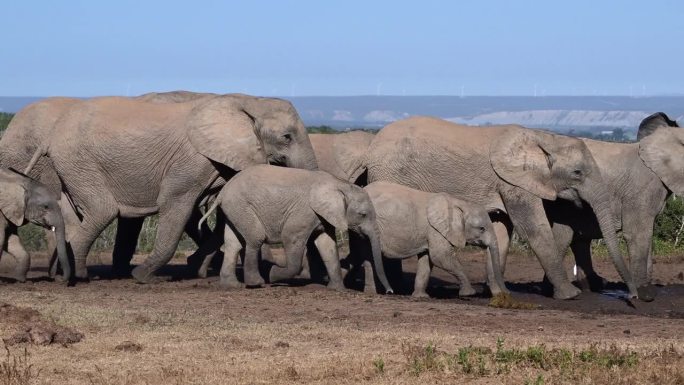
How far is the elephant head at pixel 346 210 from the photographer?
18.8m

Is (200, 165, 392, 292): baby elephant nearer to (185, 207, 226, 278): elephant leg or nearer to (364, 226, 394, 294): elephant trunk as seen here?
(364, 226, 394, 294): elephant trunk

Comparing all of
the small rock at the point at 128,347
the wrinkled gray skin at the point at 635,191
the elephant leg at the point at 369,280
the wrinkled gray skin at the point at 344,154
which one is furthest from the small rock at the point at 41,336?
the wrinkled gray skin at the point at 635,191

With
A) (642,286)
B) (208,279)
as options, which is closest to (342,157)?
(208,279)

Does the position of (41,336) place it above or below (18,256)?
above

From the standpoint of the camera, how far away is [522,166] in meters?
19.7

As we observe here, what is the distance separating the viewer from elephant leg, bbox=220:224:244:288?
1939 centimetres

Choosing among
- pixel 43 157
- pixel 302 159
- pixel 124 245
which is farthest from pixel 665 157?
pixel 43 157

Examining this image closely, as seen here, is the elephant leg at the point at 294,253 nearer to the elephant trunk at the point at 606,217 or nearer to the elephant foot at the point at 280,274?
the elephant foot at the point at 280,274

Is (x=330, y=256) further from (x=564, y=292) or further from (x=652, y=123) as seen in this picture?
(x=652, y=123)

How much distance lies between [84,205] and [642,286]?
7.46 meters

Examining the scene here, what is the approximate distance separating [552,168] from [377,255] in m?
2.72

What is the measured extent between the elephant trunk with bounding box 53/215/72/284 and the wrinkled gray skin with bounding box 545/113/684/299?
20.9ft

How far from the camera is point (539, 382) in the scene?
37.9 ft

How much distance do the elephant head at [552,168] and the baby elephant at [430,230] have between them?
839 millimetres
